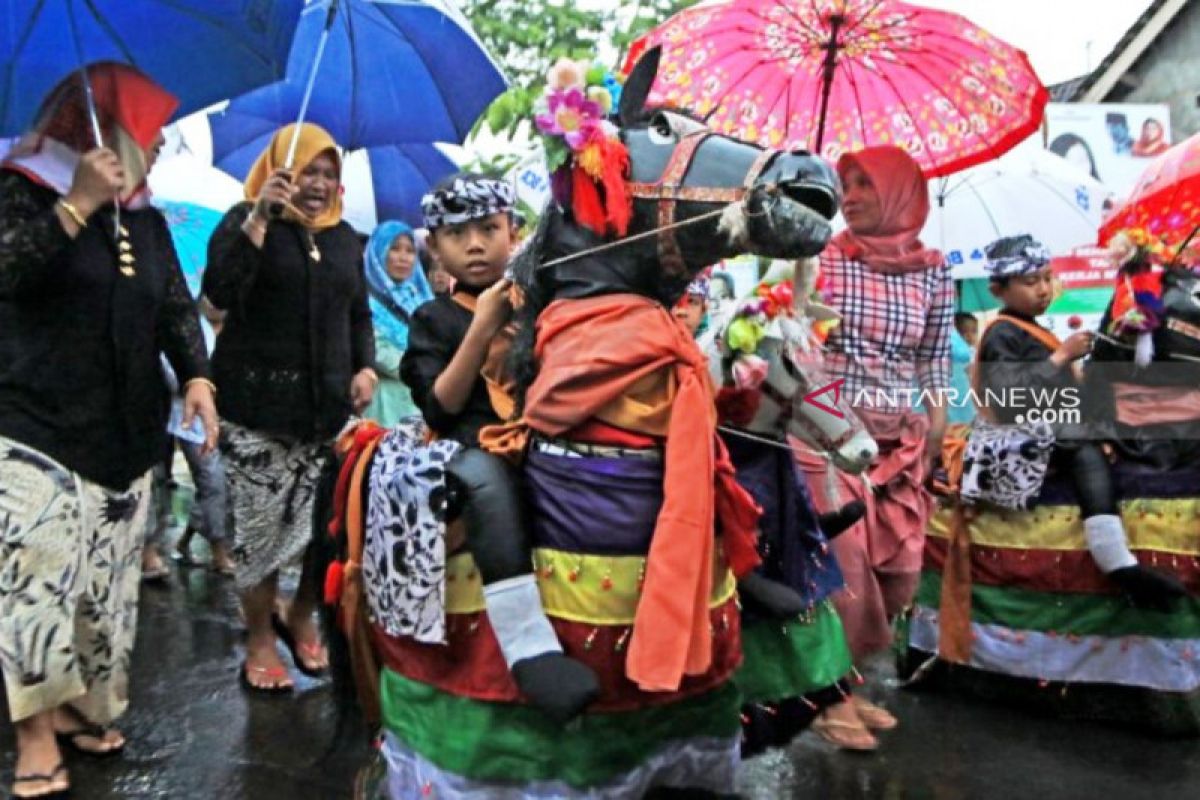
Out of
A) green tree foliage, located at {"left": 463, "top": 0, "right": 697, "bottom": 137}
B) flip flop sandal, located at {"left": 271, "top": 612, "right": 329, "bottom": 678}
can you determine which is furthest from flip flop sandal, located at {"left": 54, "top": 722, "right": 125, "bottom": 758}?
green tree foliage, located at {"left": 463, "top": 0, "right": 697, "bottom": 137}

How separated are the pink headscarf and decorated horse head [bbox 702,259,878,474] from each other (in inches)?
36.6

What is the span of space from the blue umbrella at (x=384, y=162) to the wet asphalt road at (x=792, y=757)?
2.34 m

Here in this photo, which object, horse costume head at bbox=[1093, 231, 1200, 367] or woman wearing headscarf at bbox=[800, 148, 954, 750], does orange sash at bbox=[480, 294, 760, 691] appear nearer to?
woman wearing headscarf at bbox=[800, 148, 954, 750]

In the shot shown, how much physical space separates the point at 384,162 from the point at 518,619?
13.0ft

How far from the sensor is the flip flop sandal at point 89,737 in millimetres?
3703

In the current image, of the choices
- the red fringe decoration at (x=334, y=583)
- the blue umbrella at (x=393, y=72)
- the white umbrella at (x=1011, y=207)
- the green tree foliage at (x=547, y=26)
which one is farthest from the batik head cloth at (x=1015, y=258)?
the green tree foliage at (x=547, y=26)

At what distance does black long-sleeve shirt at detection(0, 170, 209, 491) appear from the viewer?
3.16 m

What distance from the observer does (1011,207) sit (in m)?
6.40

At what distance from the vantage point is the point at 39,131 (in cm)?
319

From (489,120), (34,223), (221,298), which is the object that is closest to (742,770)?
(221,298)

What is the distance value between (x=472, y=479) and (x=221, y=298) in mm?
2148

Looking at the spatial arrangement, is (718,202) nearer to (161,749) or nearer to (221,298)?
(221,298)

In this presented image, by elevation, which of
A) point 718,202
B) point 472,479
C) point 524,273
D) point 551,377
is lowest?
point 472,479

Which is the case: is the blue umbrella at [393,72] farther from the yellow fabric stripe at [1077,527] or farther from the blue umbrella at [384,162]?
the yellow fabric stripe at [1077,527]
